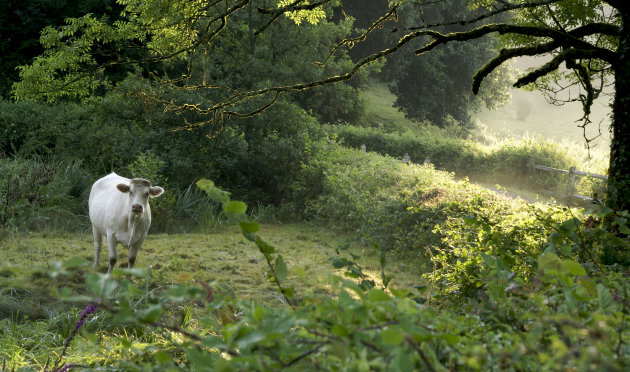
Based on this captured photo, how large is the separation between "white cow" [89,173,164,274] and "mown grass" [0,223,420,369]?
18.5 inches

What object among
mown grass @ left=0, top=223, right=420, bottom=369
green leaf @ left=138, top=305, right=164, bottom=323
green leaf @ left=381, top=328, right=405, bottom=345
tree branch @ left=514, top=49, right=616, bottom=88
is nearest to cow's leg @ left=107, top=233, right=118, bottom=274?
mown grass @ left=0, top=223, right=420, bottom=369

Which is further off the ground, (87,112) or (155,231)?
(87,112)

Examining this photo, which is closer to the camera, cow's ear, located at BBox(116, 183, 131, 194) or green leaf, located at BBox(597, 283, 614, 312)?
green leaf, located at BBox(597, 283, 614, 312)

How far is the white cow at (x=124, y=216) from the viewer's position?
7115 millimetres

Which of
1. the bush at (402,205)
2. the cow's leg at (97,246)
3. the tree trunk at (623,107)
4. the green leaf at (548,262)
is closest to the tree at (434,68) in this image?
the bush at (402,205)

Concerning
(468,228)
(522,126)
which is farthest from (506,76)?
(468,228)

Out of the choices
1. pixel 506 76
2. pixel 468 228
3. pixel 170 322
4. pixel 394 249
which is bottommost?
pixel 170 322

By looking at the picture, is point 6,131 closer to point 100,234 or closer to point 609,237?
point 100,234

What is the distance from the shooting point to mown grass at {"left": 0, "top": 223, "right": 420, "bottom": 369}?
466 cm

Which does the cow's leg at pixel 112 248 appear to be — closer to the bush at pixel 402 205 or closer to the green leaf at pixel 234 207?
the bush at pixel 402 205

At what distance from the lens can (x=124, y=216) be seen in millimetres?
7371

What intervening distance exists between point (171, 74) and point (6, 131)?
6.99m

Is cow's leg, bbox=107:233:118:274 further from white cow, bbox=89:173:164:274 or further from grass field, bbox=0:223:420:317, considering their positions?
grass field, bbox=0:223:420:317

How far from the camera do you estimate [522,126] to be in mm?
60875
